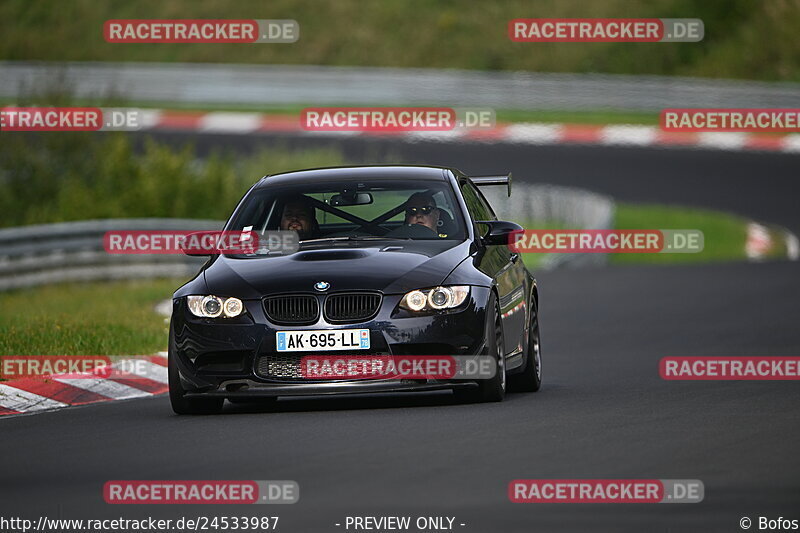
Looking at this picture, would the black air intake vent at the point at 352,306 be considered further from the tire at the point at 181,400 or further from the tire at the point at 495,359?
the tire at the point at 181,400

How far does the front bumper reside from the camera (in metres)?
10.4

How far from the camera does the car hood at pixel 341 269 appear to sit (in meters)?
10.5

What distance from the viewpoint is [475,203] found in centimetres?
1254

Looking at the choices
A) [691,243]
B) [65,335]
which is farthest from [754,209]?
[65,335]

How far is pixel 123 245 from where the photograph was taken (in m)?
24.3

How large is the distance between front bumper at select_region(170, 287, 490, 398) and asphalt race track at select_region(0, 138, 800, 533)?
20 cm

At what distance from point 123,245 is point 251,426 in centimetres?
1455

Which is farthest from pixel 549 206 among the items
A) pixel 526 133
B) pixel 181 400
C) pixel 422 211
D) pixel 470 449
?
pixel 470 449

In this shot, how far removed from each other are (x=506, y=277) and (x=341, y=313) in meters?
1.56

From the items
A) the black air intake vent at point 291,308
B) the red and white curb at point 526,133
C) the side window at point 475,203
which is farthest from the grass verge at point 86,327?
the red and white curb at point 526,133

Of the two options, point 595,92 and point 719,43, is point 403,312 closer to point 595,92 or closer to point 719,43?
point 595,92

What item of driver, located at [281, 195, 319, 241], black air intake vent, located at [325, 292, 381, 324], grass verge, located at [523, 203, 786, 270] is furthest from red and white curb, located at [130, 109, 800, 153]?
black air intake vent, located at [325, 292, 381, 324]

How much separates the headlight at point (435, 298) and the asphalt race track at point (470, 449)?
0.61 meters

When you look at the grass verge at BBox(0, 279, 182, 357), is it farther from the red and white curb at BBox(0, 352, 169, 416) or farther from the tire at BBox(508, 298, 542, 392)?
the tire at BBox(508, 298, 542, 392)
